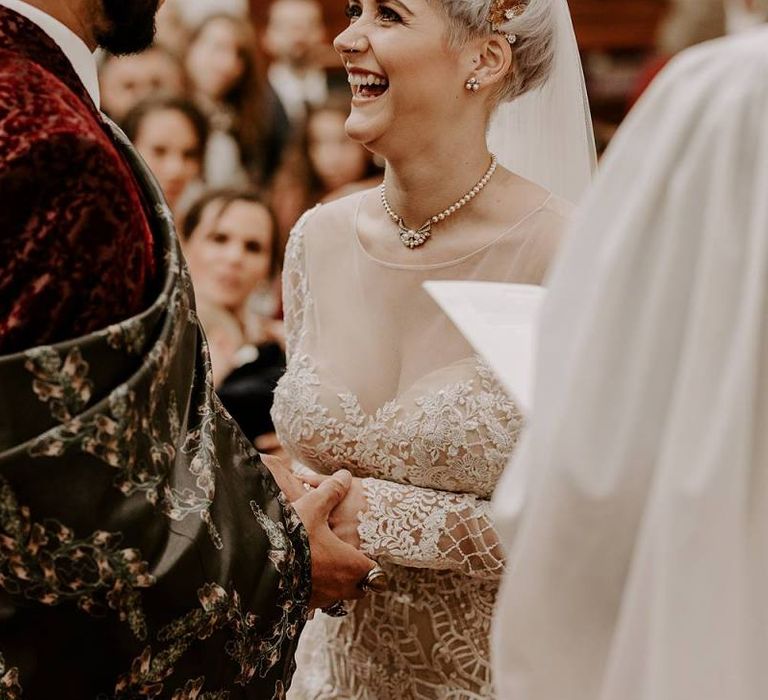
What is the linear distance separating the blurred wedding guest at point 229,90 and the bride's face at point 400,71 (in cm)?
344

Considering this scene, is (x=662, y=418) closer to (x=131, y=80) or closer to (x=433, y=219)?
(x=433, y=219)

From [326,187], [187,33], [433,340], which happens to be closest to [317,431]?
[433,340]

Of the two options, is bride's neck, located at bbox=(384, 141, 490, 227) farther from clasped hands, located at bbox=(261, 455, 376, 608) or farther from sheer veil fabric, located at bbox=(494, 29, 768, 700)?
sheer veil fabric, located at bbox=(494, 29, 768, 700)

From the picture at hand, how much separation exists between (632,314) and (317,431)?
1371 millimetres

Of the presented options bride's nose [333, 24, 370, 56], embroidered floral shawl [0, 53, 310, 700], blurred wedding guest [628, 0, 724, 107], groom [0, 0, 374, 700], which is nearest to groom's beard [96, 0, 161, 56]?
groom [0, 0, 374, 700]

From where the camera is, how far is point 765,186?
1080 millimetres

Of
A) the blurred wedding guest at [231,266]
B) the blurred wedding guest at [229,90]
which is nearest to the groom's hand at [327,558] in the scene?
the blurred wedding guest at [231,266]

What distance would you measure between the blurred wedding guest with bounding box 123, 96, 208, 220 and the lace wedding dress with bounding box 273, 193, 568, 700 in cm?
249

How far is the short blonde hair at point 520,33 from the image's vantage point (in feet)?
7.98

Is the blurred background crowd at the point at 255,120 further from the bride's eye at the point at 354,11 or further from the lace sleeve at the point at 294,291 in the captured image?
the bride's eye at the point at 354,11

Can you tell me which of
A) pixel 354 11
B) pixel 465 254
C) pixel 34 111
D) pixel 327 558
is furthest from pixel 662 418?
pixel 354 11

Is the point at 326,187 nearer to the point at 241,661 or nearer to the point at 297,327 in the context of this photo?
the point at 297,327

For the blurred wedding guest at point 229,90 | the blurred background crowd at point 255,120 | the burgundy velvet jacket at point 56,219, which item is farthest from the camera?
the blurred wedding guest at point 229,90

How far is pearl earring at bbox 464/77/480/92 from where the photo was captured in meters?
2.48
